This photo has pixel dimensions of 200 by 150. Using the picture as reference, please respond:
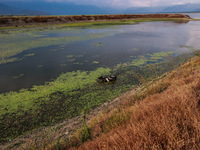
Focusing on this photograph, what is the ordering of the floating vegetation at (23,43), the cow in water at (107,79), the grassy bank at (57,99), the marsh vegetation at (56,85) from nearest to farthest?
the grassy bank at (57,99), the marsh vegetation at (56,85), the cow in water at (107,79), the floating vegetation at (23,43)

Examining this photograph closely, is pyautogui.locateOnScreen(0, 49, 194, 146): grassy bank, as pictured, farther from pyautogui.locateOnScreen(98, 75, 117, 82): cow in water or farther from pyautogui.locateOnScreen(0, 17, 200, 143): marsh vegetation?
pyautogui.locateOnScreen(98, 75, 117, 82): cow in water

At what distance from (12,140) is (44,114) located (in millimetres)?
1465

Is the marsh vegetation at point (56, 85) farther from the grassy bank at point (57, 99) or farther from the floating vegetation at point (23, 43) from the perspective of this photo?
the floating vegetation at point (23, 43)

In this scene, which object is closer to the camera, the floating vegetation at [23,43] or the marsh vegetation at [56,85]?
the marsh vegetation at [56,85]

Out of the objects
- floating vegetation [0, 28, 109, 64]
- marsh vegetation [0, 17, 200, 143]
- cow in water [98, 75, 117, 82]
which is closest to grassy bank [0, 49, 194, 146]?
marsh vegetation [0, 17, 200, 143]

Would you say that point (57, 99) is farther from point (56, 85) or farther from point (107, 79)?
point (107, 79)

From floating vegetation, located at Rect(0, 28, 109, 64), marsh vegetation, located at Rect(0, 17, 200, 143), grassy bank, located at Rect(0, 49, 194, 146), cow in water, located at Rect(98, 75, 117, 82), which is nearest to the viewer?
grassy bank, located at Rect(0, 49, 194, 146)

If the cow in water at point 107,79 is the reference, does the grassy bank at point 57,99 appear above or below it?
below

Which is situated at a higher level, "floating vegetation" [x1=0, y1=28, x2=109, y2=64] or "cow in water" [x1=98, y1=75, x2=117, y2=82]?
"floating vegetation" [x1=0, y1=28, x2=109, y2=64]

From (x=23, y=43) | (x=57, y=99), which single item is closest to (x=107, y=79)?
(x=57, y=99)

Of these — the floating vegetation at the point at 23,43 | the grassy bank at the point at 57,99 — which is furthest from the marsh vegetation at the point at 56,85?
the floating vegetation at the point at 23,43

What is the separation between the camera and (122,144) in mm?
2195

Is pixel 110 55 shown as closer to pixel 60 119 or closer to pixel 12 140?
pixel 60 119

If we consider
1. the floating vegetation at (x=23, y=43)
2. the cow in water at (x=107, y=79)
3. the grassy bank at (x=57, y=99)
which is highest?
the floating vegetation at (x=23, y=43)
